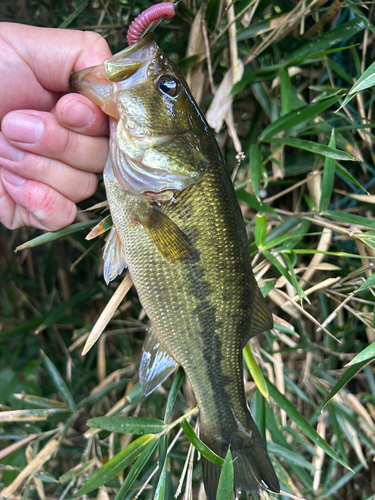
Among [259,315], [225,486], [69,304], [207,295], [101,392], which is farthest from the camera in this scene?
[69,304]

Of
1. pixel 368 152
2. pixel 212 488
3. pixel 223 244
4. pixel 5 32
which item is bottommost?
pixel 212 488

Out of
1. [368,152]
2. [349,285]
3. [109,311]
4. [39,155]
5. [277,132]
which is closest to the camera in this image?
[39,155]

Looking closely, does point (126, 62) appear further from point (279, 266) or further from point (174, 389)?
point (174, 389)

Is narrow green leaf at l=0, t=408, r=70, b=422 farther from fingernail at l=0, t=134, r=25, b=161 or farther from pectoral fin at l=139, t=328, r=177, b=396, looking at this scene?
fingernail at l=0, t=134, r=25, b=161

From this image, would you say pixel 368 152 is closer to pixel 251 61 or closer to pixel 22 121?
pixel 251 61

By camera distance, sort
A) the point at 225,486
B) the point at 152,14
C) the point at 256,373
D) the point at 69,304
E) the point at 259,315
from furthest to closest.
→ the point at 69,304 < the point at 256,373 < the point at 259,315 < the point at 225,486 < the point at 152,14

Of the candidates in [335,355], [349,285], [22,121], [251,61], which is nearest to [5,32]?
[22,121]

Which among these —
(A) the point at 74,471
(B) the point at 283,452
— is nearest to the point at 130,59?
(A) the point at 74,471
